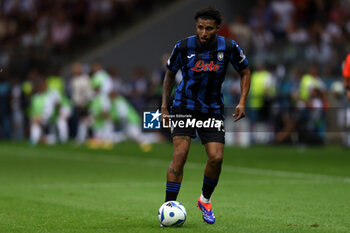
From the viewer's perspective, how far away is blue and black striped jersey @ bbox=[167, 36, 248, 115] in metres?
8.44

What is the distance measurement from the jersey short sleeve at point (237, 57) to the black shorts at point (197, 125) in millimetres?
574

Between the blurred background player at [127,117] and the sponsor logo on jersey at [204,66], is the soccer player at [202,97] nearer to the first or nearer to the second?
the sponsor logo on jersey at [204,66]

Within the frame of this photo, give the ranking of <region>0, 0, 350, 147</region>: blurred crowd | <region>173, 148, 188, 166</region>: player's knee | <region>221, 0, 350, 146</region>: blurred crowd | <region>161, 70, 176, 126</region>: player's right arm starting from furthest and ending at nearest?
<region>0, 0, 350, 147</region>: blurred crowd
<region>221, 0, 350, 146</region>: blurred crowd
<region>161, 70, 176, 126</region>: player's right arm
<region>173, 148, 188, 166</region>: player's knee

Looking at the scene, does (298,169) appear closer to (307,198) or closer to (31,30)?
(307,198)

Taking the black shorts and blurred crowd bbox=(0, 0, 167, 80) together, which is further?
blurred crowd bbox=(0, 0, 167, 80)

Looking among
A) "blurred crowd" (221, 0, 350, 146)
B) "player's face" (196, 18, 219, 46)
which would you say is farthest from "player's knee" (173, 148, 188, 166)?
"blurred crowd" (221, 0, 350, 146)

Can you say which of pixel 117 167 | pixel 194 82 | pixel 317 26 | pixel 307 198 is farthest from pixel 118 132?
pixel 194 82

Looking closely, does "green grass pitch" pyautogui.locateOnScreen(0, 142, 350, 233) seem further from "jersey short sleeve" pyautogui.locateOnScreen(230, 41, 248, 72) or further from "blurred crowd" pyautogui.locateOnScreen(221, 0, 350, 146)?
"blurred crowd" pyautogui.locateOnScreen(221, 0, 350, 146)

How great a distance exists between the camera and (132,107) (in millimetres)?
28203

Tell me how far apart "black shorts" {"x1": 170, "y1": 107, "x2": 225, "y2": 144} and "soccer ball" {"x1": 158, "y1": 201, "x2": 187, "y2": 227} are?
77cm

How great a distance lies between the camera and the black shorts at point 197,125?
8531mm

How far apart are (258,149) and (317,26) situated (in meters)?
4.27

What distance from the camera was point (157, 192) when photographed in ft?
39.4

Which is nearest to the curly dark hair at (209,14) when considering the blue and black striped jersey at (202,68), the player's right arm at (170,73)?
the blue and black striped jersey at (202,68)
